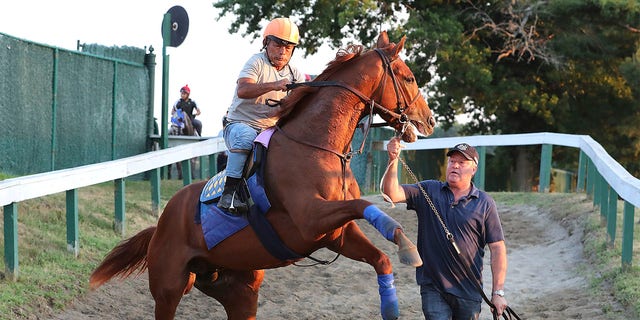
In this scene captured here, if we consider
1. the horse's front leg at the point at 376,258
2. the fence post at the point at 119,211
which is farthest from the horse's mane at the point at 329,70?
the fence post at the point at 119,211

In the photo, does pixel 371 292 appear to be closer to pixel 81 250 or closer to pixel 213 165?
pixel 81 250

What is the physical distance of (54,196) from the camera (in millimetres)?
11125

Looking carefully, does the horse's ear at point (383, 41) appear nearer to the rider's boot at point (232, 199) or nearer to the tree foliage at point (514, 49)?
the rider's boot at point (232, 199)

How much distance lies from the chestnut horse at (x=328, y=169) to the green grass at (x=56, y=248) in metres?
1.37

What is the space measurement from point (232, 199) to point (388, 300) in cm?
138

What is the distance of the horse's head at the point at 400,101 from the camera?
652 centimetres

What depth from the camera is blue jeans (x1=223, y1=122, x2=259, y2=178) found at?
6766mm

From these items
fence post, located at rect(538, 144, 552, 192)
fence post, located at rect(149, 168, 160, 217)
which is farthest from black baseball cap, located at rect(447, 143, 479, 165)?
fence post, located at rect(538, 144, 552, 192)

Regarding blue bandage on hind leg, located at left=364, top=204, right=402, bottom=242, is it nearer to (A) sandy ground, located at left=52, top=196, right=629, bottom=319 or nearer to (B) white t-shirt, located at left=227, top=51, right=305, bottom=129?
(B) white t-shirt, located at left=227, top=51, right=305, bottom=129

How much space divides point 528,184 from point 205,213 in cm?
1981

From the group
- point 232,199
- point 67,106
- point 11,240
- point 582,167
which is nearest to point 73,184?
point 11,240

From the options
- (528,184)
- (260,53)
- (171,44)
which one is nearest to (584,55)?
(528,184)

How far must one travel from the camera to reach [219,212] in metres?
6.85

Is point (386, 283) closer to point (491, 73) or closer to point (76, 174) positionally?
point (76, 174)
